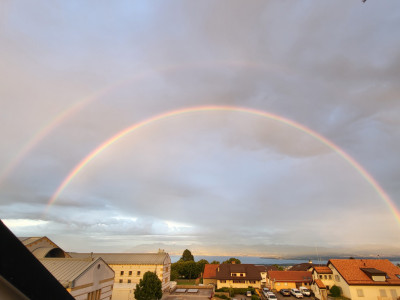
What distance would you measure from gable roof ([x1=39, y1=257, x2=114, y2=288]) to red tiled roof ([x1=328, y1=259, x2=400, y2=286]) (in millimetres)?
49552

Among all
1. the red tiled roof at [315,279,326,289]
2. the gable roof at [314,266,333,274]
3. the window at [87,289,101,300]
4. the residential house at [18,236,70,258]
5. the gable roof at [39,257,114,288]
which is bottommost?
the red tiled roof at [315,279,326,289]

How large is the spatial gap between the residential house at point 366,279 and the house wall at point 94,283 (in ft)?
151

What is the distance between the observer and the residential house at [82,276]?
24.0 metres

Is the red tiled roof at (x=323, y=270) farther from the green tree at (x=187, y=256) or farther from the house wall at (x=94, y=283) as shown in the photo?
the green tree at (x=187, y=256)

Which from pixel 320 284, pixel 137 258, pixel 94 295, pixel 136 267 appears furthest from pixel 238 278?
pixel 94 295

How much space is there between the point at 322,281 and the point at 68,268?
53686mm

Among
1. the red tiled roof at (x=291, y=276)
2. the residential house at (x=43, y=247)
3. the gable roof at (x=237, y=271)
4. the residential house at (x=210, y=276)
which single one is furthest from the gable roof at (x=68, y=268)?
the residential house at (x=210, y=276)

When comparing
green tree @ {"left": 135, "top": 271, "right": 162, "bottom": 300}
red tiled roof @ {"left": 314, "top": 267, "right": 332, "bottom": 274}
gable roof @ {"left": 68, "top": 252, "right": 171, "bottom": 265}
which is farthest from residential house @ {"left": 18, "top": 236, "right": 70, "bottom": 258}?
red tiled roof @ {"left": 314, "top": 267, "right": 332, "bottom": 274}

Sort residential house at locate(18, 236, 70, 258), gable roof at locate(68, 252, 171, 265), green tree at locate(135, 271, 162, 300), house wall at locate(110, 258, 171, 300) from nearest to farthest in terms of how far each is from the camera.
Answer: residential house at locate(18, 236, 70, 258) → green tree at locate(135, 271, 162, 300) → house wall at locate(110, 258, 171, 300) → gable roof at locate(68, 252, 171, 265)

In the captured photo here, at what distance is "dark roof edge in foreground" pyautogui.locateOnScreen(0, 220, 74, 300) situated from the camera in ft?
7.95

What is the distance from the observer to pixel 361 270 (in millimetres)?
51281

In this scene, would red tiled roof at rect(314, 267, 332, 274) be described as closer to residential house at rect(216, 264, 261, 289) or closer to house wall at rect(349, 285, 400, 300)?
house wall at rect(349, 285, 400, 300)

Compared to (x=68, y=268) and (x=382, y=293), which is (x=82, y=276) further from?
(x=382, y=293)

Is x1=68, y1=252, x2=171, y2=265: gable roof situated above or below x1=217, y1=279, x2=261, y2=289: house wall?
above
